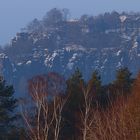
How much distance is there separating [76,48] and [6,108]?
72.9m

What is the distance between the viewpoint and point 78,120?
22.9 meters

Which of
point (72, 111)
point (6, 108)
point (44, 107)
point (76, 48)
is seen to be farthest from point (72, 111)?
point (76, 48)

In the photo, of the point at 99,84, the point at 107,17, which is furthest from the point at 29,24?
the point at 99,84

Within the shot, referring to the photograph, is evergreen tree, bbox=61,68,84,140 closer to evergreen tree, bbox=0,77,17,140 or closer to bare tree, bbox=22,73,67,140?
bare tree, bbox=22,73,67,140

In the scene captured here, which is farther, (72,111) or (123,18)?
(123,18)

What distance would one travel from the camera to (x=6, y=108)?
23.0 m

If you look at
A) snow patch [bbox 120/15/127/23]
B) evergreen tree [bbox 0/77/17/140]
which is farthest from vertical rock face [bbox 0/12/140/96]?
evergreen tree [bbox 0/77/17/140]

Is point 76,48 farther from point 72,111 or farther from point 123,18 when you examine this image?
point 72,111

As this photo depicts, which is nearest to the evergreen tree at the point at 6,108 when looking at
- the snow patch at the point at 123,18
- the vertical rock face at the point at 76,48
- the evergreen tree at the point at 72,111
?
the evergreen tree at the point at 72,111

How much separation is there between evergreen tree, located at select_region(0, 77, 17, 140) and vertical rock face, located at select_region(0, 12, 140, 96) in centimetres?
4335

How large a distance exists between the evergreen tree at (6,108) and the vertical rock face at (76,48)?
4335 cm

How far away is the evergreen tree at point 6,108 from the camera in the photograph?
2265cm

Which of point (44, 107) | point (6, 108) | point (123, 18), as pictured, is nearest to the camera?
point (44, 107)

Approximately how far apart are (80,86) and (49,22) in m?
88.5
